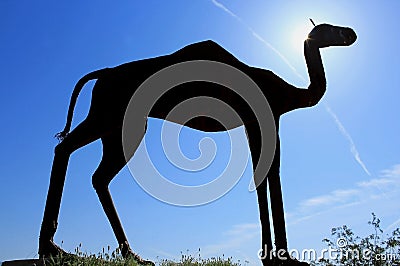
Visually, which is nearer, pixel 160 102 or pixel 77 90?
pixel 160 102

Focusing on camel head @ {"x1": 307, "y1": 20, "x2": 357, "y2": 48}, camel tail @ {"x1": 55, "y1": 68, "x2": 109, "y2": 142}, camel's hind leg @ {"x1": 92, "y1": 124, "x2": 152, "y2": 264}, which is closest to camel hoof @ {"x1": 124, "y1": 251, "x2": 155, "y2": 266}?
camel's hind leg @ {"x1": 92, "y1": 124, "x2": 152, "y2": 264}

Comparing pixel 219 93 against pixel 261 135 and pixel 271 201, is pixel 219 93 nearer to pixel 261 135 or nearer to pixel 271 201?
pixel 261 135

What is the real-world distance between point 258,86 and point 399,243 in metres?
2.59

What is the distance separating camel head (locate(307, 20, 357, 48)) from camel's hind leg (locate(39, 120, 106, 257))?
2.25 m

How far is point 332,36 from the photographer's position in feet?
15.9

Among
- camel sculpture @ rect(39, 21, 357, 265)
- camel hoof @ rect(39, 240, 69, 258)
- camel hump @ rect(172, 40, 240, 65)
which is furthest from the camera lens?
camel hump @ rect(172, 40, 240, 65)

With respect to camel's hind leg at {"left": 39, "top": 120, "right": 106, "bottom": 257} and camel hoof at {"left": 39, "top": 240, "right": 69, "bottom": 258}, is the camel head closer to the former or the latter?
camel's hind leg at {"left": 39, "top": 120, "right": 106, "bottom": 257}

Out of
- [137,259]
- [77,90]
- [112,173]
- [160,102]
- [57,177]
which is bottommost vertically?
[137,259]

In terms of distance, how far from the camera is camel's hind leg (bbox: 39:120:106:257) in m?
4.39

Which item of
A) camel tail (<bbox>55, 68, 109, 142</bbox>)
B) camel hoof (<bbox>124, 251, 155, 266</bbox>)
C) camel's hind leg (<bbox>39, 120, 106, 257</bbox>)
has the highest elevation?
camel tail (<bbox>55, 68, 109, 142</bbox>)

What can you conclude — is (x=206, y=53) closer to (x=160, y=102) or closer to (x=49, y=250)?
(x=160, y=102)

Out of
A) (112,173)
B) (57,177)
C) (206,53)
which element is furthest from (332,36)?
(57,177)

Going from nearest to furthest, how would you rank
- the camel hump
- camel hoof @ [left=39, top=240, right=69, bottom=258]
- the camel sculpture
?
camel hoof @ [left=39, top=240, right=69, bottom=258], the camel sculpture, the camel hump

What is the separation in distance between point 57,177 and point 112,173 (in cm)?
56
